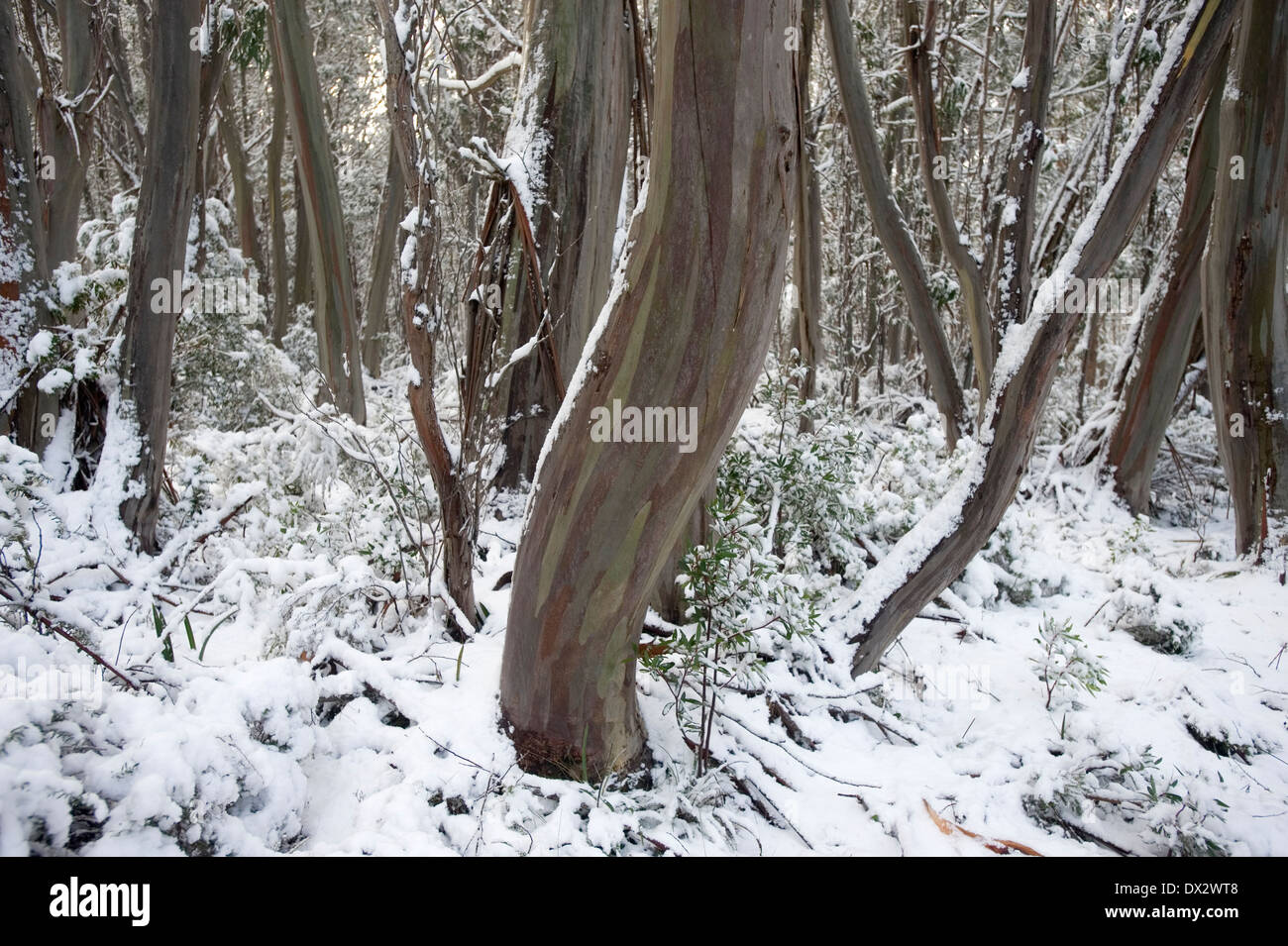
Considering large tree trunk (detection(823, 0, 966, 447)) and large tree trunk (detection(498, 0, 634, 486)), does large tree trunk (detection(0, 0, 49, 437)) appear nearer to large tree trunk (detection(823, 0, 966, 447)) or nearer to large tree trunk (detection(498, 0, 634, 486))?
large tree trunk (detection(498, 0, 634, 486))

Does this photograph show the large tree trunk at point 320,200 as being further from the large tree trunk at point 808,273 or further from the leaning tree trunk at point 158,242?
the large tree trunk at point 808,273

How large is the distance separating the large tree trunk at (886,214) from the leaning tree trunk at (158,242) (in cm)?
466

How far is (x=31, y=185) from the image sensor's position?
13.0ft

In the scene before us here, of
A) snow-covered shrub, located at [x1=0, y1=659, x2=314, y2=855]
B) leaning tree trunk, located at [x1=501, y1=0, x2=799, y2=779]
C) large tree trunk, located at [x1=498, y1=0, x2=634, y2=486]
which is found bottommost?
snow-covered shrub, located at [x1=0, y1=659, x2=314, y2=855]

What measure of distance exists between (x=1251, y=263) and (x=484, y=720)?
602 cm

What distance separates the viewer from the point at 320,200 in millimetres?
6984

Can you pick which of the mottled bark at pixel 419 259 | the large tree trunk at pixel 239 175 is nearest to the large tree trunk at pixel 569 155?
the mottled bark at pixel 419 259

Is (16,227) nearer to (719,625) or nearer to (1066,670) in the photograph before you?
(719,625)

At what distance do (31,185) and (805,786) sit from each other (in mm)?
4683

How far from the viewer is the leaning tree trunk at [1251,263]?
17.3 ft

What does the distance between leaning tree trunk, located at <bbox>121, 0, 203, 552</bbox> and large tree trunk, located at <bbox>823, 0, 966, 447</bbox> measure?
4657 mm

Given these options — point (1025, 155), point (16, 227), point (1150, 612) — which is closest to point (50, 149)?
point (16, 227)

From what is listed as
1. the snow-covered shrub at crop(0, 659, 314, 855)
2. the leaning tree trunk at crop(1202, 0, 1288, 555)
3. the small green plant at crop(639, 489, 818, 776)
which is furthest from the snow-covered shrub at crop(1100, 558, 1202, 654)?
the snow-covered shrub at crop(0, 659, 314, 855)

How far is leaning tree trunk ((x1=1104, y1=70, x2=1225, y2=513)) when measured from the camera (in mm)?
6668
